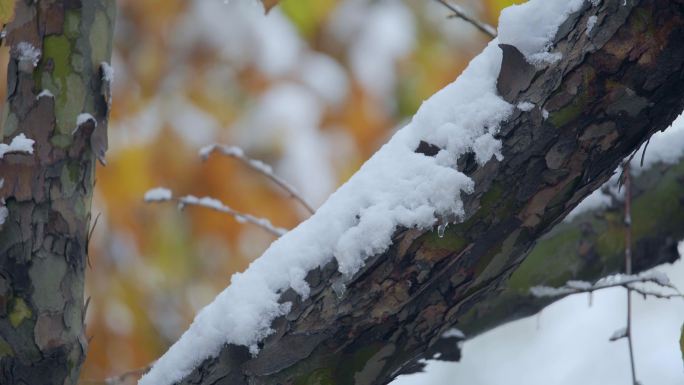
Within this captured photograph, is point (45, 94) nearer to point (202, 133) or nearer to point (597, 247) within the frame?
point (597, 247)

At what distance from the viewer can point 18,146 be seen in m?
0.70

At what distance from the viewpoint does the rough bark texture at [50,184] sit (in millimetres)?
689

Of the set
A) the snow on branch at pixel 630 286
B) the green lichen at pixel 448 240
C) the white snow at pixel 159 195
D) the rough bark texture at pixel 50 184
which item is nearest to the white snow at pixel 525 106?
the green lichen at pixel 448 240

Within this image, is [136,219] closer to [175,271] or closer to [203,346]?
[175,271]

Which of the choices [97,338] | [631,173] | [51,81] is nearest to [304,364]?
[51,81]

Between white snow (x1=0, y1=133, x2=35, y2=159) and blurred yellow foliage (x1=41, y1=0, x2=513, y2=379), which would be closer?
white snow (x1=0, y1=133, x2=35, y2=159)

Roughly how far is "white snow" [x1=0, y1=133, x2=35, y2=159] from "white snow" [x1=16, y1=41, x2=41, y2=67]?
0.07 metres

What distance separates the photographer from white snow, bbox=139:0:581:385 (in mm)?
641

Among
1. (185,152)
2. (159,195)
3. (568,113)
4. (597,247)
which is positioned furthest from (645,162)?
(185,152)

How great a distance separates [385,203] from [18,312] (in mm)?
345

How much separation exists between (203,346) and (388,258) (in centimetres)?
20

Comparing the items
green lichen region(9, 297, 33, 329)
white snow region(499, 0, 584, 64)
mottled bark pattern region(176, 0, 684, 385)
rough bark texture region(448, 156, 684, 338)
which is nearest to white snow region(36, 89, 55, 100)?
green lichen region(9, 297, 33, 329)

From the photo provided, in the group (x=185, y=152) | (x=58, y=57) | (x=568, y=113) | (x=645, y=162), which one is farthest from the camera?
(x=185, y=152)

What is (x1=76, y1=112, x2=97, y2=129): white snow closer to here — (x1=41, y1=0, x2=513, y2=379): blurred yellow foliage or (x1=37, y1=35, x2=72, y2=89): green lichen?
(x1=37, y1=35, x2=72, y2=89): green lichen
